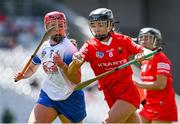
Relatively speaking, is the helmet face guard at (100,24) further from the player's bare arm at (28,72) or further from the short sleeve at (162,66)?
the short sleeve at (162,66)

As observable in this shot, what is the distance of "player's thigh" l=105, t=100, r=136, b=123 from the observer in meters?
Result: 8.45

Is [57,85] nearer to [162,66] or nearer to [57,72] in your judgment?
[57,72]

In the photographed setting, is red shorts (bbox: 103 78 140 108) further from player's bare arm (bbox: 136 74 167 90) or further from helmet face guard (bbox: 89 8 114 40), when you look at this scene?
player's bare arm (bbox: 136 74 167 90)

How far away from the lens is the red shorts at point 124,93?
8555 mm

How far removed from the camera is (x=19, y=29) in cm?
1783

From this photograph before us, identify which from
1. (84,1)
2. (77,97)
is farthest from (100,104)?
(84,1)

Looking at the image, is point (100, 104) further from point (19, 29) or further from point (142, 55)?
point (142, 55)

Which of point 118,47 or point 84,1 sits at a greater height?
point 118,47

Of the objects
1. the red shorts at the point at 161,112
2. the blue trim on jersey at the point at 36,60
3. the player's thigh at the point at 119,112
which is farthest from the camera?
the red shorts at the point at 161,112

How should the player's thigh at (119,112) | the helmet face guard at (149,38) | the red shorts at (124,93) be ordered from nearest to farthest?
the player's thigh at (119,112) → the red shorts at (124,93) → the helmet face guard at (149,38)

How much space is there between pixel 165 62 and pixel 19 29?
27.9 ft

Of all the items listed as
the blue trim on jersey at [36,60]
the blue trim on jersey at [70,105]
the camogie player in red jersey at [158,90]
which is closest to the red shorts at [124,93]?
the blue trim on jersey at [70,105]

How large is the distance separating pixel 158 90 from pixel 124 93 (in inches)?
53.1

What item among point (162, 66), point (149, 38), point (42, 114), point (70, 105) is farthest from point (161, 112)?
point (42, 114)
